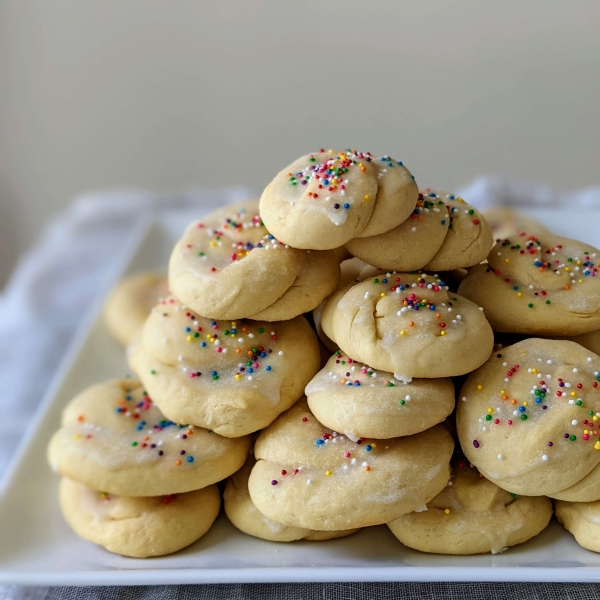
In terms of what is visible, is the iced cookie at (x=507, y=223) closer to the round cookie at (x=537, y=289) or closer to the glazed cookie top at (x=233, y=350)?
the round cookie at (x=537, y=289)

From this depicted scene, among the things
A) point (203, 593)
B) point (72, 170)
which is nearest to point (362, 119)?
point (72, 170)

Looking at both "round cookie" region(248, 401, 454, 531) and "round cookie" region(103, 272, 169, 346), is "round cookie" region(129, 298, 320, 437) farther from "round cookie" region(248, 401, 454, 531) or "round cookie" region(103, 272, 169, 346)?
"round cookie" region(103, 272, 169, 346)

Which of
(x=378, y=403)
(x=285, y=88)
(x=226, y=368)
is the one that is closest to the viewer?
(x=378, y=403)

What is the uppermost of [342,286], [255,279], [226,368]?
[255,279]

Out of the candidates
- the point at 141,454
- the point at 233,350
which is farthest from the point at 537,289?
the point at 141,454

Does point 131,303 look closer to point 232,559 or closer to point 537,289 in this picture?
point 232,559

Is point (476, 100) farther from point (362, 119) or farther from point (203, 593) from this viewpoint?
point (203, 593)

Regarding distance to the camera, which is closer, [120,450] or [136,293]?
[120,450]
